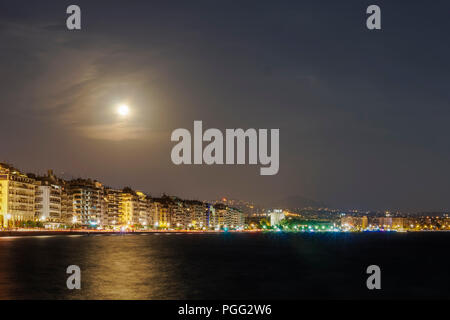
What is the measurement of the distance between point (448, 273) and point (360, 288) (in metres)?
22.3

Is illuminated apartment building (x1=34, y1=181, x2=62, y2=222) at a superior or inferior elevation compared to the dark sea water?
superior

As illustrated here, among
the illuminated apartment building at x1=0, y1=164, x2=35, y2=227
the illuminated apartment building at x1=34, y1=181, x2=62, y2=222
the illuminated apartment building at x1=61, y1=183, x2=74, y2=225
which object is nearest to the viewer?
the illuminated apartment building at x1=0, y1=164, x2=35, y2=227

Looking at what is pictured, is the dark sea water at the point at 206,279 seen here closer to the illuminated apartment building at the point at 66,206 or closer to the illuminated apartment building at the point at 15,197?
the illuminated apartment building at the point at 15,197

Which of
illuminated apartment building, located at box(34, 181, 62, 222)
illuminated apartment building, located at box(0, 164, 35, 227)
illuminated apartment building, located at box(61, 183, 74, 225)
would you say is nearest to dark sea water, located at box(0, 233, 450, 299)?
illuminated apartment building, located at box(0, 164, 35, 227)

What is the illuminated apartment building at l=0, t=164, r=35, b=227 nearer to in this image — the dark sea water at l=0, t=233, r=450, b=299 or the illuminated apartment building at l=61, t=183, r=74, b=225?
the illuminated apartment building at l=61, t=183, r=74, b=225

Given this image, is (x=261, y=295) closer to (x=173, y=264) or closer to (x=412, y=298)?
(x=412, y=298)

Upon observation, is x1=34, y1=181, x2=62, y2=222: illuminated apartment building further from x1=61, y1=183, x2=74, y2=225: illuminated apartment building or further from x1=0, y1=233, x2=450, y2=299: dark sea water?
x1=0, y1=233, x2=450, y2=299: dark sea water

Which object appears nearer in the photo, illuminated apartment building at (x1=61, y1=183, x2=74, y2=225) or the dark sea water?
the dark sea water

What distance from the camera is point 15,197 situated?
6235 inches

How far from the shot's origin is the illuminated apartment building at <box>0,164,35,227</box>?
153 metres

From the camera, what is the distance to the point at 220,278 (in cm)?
5103

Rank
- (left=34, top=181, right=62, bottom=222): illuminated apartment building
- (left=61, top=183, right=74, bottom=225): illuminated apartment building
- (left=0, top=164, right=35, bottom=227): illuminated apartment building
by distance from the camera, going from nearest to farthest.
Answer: (left=0, top=164, right=35, bottom=227): illuminated apartment building
(left=34, top=181, right=62, bottom=222): illuminated apartment building
(left=61, top=183, right=74, bottom=225): illuminated apartment building

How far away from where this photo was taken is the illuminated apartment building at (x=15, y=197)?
6033 inches

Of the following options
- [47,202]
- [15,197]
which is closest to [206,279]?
[15,197]
